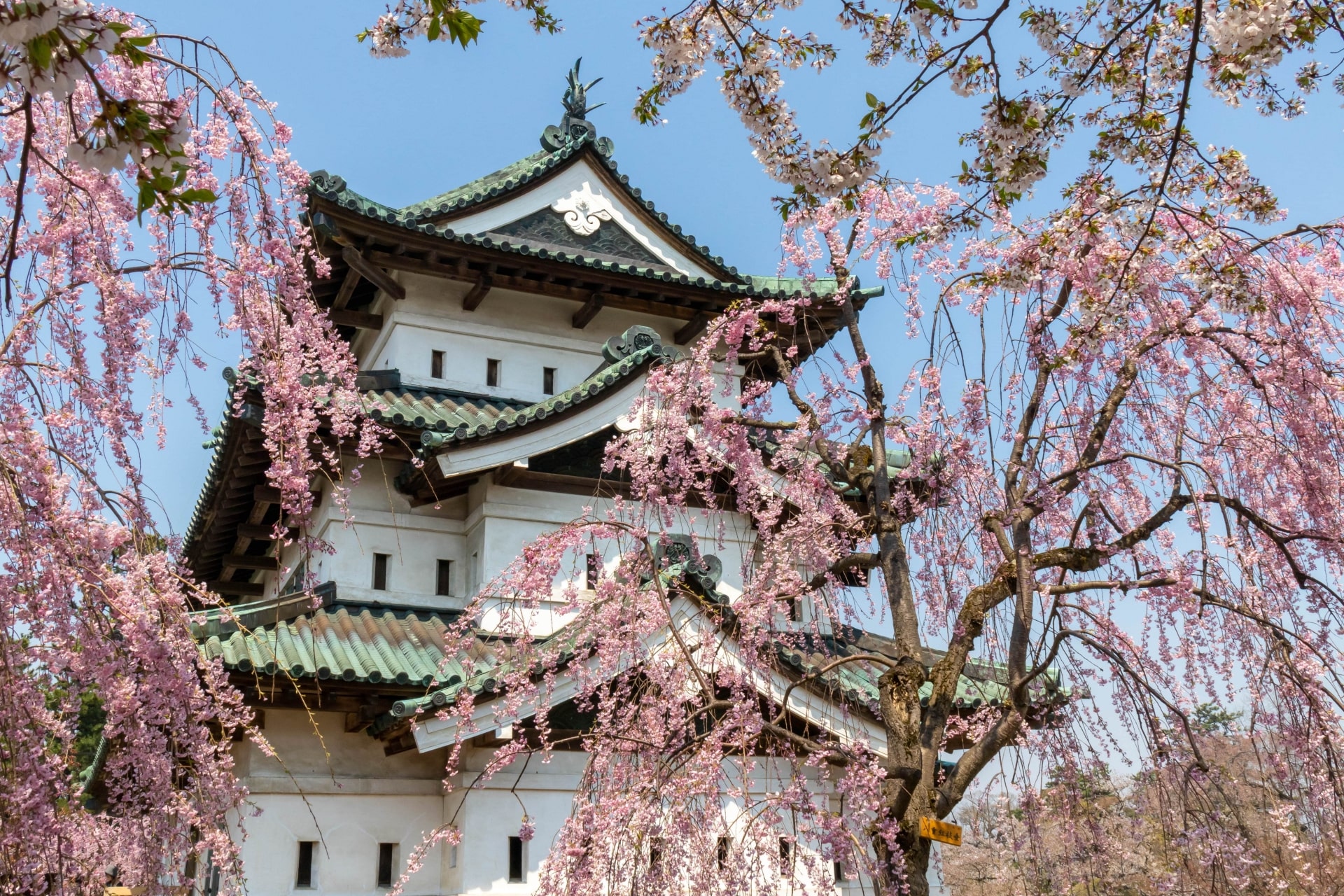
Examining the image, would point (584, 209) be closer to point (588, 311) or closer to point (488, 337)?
point (588, 311)

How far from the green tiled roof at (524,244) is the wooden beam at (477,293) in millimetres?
447

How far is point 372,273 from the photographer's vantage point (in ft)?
35.9

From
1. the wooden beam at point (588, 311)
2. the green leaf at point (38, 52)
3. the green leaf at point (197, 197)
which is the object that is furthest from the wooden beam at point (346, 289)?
the green leaf at point (38, 52)

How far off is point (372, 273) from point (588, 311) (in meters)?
2.33

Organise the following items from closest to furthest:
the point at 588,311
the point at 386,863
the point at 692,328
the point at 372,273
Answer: the point at 386,863 < the point at 372,273 < the point at 588,311 < the point at 692,328

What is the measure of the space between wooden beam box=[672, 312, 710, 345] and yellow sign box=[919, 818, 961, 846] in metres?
7.28

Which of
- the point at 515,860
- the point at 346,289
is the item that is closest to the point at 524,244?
the point at 346,289

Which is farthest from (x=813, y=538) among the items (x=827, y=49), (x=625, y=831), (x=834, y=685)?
(x=827, y=49)

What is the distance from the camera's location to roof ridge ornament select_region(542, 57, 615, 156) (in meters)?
13.0

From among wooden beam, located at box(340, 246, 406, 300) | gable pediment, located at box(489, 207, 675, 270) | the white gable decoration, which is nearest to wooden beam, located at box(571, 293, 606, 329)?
gable pediment, located at box(489, 207, 675, 270)

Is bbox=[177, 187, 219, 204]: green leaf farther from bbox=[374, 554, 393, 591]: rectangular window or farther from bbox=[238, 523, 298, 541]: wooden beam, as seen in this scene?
bbox=[238, 523, 298, 541]: wooden beam

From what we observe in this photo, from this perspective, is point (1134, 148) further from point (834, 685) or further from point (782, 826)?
point (782, 826)

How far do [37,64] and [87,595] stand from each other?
8.63ft

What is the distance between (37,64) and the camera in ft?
7.22
